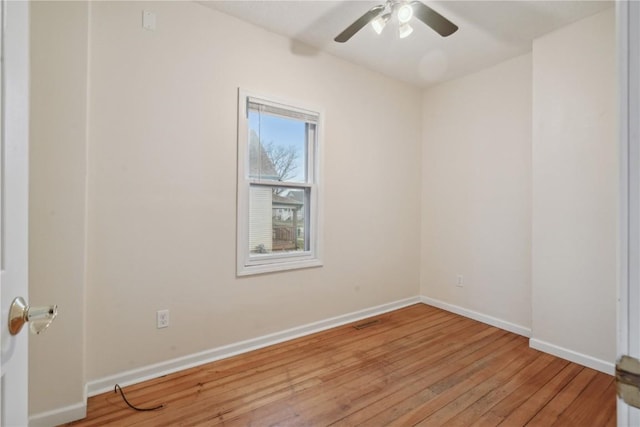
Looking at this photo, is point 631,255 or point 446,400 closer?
point 631,255

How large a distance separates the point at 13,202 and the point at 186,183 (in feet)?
5.16

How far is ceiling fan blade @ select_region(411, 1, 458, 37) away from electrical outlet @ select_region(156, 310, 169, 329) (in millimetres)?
2580

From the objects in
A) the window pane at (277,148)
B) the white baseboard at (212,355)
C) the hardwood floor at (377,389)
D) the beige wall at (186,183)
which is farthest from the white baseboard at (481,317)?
the window pane at (277,148)

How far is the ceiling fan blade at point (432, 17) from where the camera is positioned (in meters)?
1.75

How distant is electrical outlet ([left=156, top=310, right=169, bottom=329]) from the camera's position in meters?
2.17

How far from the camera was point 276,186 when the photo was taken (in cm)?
278

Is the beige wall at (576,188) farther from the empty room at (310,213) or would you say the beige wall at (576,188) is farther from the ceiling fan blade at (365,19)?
the ceiling fan blade at (365,19)

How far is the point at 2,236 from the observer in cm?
69

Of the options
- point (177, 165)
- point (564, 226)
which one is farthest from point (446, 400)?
point (177, 165)

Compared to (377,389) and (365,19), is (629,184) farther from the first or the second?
(377,389)

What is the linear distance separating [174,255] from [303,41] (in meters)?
2.19

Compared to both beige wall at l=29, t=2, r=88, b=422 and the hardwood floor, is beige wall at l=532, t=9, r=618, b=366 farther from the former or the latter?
beige wall at l=29, t=2, r=88, b=422

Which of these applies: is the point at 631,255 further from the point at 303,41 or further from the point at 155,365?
the point at 303,41

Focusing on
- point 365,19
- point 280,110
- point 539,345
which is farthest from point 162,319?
A: point 539,345
